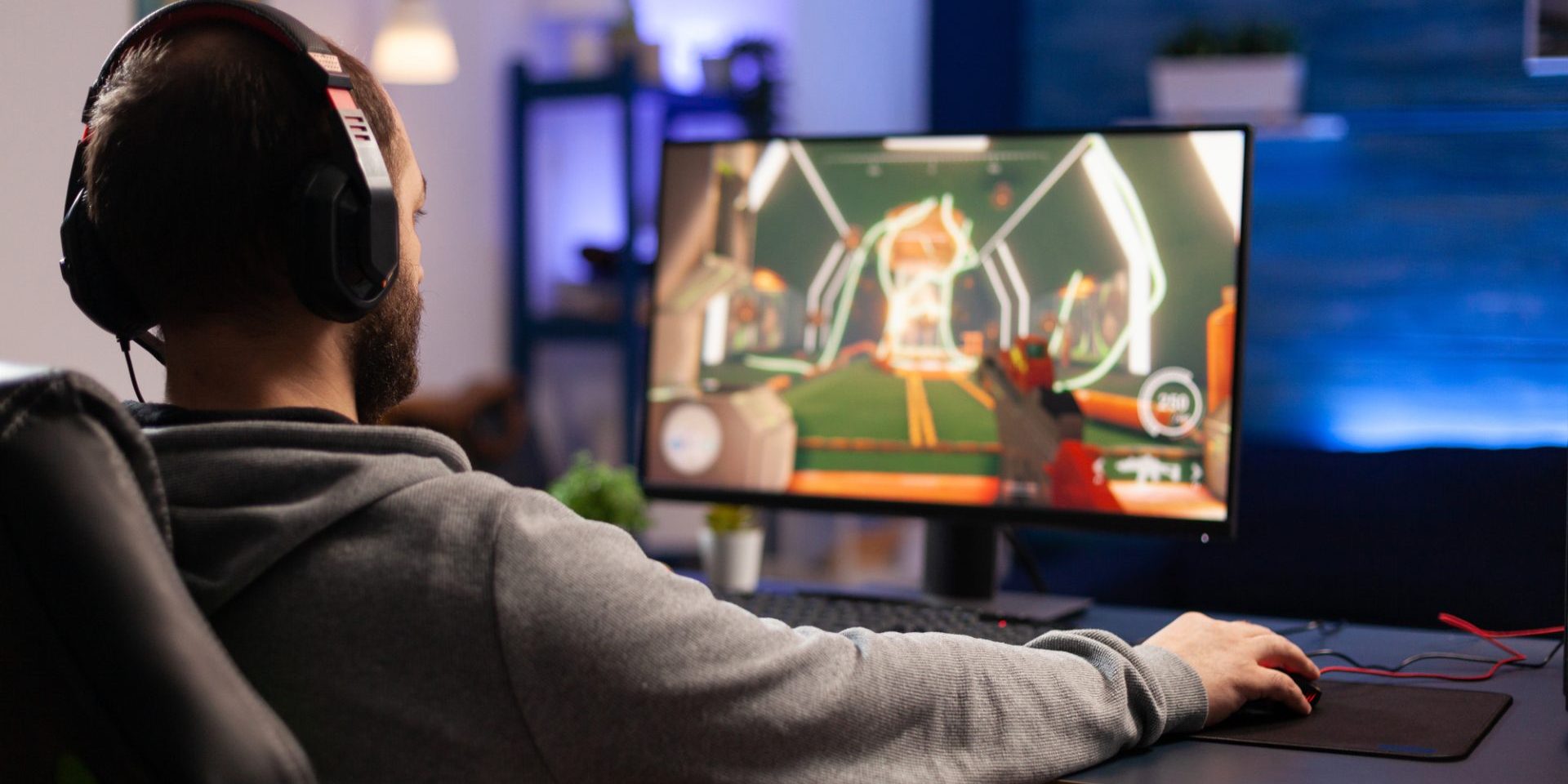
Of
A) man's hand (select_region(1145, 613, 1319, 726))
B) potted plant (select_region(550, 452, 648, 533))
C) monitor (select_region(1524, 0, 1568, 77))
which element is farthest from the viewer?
monitor (select_region(1524, 0, 1568, 77))

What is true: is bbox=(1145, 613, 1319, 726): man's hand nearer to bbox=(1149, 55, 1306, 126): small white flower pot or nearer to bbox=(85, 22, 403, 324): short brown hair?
bbox=(85, 22, 403, 324): short brown hair

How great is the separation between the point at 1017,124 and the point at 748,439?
2.39m

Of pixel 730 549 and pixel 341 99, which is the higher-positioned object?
pixel 341 99

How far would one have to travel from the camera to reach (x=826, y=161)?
1.47 metres

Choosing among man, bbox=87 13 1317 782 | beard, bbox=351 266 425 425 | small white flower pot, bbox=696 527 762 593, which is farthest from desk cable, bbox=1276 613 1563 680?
beard, bbox=351 266 425 425

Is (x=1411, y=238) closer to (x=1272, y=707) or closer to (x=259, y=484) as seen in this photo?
(x=1272, y=707)

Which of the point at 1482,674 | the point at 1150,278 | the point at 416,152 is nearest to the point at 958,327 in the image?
the point at 1150,278

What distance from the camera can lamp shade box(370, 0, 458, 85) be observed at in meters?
3.28

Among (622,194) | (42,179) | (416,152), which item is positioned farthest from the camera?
(622,194)

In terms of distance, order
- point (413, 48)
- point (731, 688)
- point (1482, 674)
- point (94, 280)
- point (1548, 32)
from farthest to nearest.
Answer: point (413, 48) → point (1548, 32) → point (1482, 674) → point (94, 280) → point (731, 688)

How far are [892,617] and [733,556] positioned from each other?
367 millimetres

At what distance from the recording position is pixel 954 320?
1.41m

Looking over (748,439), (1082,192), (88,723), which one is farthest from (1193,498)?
(88,723)

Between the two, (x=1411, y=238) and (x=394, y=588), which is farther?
(x=1411, y=238)
